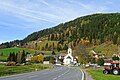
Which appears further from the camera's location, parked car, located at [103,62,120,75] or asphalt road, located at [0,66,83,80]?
parked car, located at [103,62,120,75]

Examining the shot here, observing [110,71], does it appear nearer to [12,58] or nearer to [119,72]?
[119,72]

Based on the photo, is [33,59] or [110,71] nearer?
[110,71]

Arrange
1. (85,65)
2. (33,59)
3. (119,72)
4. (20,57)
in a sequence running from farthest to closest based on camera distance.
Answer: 1. (33,59)
2. (20,57)
3. (85,65)
4. (119,72)

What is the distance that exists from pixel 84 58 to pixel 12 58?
45.2m

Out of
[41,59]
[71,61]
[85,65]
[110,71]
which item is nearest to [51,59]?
[41,59]

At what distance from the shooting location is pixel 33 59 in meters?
181

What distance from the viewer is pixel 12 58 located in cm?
13738

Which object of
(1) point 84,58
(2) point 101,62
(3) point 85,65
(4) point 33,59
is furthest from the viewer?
(4) point 33,59

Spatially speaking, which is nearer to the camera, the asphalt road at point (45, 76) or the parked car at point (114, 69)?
the asphalt road at point (45, 76)

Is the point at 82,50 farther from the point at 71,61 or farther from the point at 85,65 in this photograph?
the point at 71,61

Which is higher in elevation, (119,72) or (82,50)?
(82,50)

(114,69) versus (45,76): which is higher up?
(114,69)

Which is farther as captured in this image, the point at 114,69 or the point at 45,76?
the point at 114,69

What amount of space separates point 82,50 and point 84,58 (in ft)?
9.68
